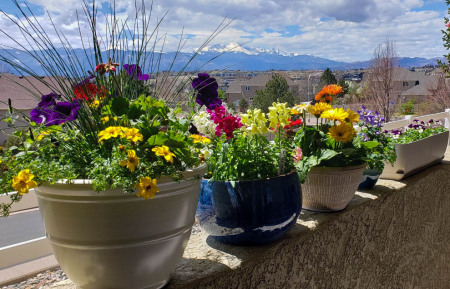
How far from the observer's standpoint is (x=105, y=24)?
2.79ft

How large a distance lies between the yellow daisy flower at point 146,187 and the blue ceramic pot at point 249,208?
0.32 metres

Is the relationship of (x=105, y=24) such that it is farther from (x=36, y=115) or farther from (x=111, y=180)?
(x=111, y=180)

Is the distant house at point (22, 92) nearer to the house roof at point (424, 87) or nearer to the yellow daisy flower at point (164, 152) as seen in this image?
the yellow daisy flower at point (164, 152)

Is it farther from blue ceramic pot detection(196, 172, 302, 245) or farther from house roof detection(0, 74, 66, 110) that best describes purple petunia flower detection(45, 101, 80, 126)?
blue ceramic pot detection(196, 172, 302, 245)

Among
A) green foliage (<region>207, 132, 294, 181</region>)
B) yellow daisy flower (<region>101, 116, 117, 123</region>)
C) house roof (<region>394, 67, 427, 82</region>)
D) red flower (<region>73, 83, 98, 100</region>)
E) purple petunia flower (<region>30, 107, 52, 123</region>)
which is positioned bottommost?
house roof (<region>394, 67, 427, 82</region>)

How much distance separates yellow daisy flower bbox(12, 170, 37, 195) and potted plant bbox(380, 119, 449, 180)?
1435 mm

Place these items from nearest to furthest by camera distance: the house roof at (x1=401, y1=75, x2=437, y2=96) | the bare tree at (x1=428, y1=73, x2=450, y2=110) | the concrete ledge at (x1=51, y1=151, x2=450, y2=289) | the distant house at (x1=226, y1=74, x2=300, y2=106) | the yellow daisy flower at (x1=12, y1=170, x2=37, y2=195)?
1. the yellow daisy flower at (x1=12, y1=170, x2=37, y2=195)
2. the concrete ledge at (x1=51, y1=151, x2=450, y2=289)
3. the distant house at (x1=226, y1=74, x2=300, y2=106)
4. the bare tree at (x1=428, y1=73, x2=450, y2=110)
5. the house roof at (x1=401, y1=75, x2=437, y2=96)

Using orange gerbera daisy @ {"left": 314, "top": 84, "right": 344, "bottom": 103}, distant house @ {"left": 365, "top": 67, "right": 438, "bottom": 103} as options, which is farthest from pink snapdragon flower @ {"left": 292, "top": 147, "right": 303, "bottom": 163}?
distant house @ {"left": 365, "top": 67, "right": 438, "bottom": 103}

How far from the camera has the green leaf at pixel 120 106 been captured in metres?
0.72

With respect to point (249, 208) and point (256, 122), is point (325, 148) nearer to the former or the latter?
point (256, 122)

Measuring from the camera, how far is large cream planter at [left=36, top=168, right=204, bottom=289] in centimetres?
64

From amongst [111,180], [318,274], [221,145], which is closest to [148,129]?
[111,180]

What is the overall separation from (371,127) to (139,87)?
103 centimetres

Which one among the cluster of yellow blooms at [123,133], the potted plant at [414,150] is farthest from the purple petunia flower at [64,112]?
the potted plant at [414,150]
